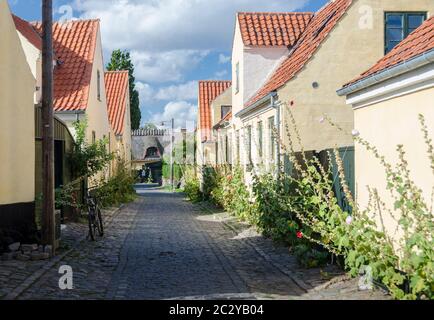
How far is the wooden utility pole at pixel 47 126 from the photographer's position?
11266 mm

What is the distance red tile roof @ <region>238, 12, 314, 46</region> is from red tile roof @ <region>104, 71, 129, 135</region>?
15.7 m

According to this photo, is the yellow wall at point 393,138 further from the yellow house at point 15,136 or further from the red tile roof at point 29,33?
the red tile roof at point 29,33

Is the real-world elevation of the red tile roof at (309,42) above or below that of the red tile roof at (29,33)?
below

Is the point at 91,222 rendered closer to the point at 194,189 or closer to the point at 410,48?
the point at 410,48

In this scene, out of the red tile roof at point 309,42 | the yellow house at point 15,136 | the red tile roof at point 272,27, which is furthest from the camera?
the red tile roof at point 272,27

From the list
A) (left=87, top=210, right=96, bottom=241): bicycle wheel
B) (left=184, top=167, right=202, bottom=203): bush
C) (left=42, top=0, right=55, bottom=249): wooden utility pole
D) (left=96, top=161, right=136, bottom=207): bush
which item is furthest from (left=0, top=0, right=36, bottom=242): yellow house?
(left=184, top=167, right=202, bottom=203): bush

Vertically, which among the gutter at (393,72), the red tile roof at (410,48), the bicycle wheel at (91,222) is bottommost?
the bicycle wheel at (91,222)

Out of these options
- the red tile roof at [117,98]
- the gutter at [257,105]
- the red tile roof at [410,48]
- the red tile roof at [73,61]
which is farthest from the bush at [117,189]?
the red tile roof at [410,48]

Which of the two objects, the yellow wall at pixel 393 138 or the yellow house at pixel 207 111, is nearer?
the yellow wall at pixel 393 138

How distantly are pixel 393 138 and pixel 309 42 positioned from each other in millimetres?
10480

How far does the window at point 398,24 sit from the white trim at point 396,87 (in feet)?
22.4

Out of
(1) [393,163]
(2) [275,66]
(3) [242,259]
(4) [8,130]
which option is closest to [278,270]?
(3) [242,259]

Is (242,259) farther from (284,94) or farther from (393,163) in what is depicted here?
(284,94)

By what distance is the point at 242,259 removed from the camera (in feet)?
37.8
